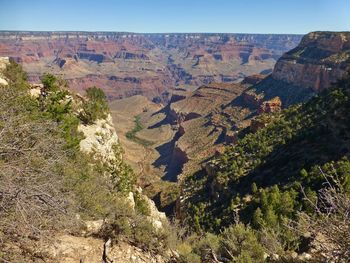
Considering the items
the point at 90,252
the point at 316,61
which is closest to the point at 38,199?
the point at 90,252

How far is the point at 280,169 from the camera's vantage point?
32.3 m

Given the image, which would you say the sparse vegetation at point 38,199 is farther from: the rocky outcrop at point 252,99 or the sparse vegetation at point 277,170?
the rocky outcrop at point 252,99

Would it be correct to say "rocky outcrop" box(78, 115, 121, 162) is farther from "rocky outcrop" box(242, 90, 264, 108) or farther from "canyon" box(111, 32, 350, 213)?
"rocky outcrop" box(242, 90, 264, 108)

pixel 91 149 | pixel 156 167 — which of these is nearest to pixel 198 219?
pixel 91 149

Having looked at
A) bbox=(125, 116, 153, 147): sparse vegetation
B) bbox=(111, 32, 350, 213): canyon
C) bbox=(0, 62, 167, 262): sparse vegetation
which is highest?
bbox=(0, 62, 167, 262): sparse vegetation

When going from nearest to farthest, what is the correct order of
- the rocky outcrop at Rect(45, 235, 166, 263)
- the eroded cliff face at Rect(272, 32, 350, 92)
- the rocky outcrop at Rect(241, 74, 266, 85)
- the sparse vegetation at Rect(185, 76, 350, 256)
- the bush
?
the rocky outcrop at Rect(45, 235, 166, 263)
the sparse vegetation at Rect(185, 76, 350, 256)
the bush
the eroded cliff face at Rect(272, 32, 350, 92)
the rocky outcrop at Rect(241, 74, 266, 85)

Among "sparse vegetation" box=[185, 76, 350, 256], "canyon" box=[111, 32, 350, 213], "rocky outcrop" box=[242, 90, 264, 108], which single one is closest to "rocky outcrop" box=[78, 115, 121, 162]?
"sparse vegetation" box=[185, 76, 350, 256]

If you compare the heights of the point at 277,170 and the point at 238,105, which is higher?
the point at 277,170

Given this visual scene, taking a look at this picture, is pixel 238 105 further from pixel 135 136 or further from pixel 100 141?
pixel 100 141

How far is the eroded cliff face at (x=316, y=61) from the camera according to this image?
92262mm

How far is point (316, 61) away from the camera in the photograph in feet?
345

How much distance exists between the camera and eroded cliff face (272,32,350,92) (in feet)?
303

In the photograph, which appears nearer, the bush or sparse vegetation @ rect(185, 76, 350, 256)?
sparse vegetation @ rect(185, 76, 350, 256)

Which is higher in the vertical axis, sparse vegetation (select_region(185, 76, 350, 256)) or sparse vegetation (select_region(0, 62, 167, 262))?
sparse vegetation (select_region(0, 62, 167, 262))
